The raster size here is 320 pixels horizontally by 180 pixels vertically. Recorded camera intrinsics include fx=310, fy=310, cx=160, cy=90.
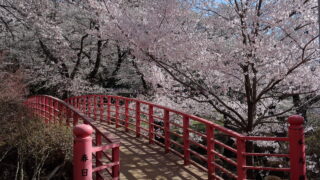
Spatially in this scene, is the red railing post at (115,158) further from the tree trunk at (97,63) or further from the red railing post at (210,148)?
the tree trunk at (97,63)

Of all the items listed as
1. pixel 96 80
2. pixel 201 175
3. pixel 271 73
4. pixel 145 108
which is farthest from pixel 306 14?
pixel 96 80

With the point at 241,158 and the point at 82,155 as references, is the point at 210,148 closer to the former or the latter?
the point at 241,158

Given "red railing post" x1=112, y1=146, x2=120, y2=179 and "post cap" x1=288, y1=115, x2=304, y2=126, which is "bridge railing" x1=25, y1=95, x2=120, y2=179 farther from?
"post cap" x1=288, y1=115, x2=304, y2=126

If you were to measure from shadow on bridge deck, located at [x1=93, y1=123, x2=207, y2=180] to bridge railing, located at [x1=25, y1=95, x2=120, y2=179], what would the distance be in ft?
1.28

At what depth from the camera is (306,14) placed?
6.76m

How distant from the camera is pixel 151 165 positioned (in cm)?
684

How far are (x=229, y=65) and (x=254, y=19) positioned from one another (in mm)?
1520

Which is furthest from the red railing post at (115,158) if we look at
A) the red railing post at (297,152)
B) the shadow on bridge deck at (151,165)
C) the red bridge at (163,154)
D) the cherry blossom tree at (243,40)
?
the cherry blossom tree at (243,40)

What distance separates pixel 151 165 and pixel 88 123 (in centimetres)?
177

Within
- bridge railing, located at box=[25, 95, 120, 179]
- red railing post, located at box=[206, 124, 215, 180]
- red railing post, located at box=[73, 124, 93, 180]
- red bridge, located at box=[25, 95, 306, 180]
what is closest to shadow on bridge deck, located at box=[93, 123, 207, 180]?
red bridge, located at box=[25, 95, 306, 180]

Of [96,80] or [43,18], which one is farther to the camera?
[96,80]

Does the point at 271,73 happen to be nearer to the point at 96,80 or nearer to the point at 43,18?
the point at 43,18

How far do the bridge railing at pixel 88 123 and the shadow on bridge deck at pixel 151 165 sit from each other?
0.39 m

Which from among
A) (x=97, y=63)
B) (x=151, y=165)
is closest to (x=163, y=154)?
(x=151, y=165)
